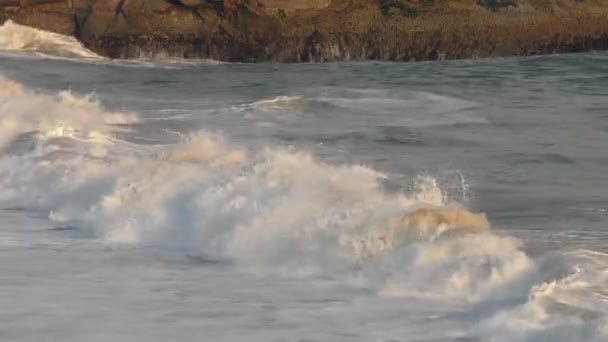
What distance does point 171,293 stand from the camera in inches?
304

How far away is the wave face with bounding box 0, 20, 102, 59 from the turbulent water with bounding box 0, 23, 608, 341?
33.8 ft

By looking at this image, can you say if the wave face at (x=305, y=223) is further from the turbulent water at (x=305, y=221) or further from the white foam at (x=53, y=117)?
the white foam at (x=53, y=117)

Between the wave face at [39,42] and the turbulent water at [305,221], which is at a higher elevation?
the turbulent water at [305,221]

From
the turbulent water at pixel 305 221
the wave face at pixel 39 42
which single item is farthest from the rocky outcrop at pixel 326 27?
the turbulent water at pixel 305 221

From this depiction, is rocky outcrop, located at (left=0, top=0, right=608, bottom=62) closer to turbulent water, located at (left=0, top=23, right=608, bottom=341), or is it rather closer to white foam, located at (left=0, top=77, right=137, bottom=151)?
turbulent water, located at (left=0, top=23, right=608, bottom=341)

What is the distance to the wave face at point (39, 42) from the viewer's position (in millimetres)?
28594

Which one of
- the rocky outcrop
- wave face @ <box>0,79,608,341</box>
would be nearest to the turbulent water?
wave face @ <box>0,79,608,341</box>

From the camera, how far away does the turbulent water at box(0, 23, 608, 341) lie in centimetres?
704

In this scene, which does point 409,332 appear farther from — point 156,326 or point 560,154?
point 560,154

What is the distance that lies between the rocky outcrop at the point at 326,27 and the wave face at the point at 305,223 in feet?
48.4

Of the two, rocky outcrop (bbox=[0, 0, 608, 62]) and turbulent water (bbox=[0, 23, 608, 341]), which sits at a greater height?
turbulent water (bbox=[0, 23, 608, 341])

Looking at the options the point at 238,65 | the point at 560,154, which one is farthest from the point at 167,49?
the point at 560,154

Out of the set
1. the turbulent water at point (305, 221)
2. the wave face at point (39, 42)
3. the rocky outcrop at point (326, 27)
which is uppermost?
the turbulent water at point (305, 221)

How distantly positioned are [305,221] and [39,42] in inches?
837
